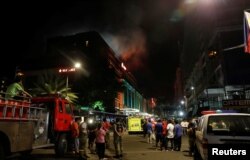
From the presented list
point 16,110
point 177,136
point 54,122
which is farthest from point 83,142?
point 177,136

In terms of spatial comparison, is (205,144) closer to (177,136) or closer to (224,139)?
(224,139)

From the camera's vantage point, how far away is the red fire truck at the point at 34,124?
8.99 meters

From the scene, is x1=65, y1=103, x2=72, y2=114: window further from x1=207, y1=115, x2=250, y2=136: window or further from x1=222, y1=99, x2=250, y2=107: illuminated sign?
x1=222, y1=99, x2=250, y2=107: illuminated sign

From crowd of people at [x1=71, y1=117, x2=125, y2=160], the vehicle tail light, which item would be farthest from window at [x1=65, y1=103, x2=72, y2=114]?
the vehicle tail light

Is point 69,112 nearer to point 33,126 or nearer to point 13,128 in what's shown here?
point 33,126

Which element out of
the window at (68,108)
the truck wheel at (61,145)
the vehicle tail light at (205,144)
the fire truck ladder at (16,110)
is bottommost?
the truck wheel at (61,145)

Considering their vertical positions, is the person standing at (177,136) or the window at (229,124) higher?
the window at (229,124)

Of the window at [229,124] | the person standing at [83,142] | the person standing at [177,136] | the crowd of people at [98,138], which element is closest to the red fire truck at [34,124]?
the crowd of people at [98,138]

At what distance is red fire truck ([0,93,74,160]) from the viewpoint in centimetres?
899

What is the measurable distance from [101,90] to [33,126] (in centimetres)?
3603

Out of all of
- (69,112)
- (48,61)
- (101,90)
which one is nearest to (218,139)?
(69,112)

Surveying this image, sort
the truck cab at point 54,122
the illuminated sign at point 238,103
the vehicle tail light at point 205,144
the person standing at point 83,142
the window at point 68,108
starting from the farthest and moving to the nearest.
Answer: the illuminated sign at point 238,103
the window at point 68,108
the person standing at point 83,142
the truck cab at point 54,122
the vehicle tail light at point 205,144

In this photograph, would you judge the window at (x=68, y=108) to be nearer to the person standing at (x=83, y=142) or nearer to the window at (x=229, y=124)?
the person standing at (x=83, y=142)

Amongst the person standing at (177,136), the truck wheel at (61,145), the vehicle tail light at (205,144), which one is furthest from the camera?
the person standing at (177,136)
